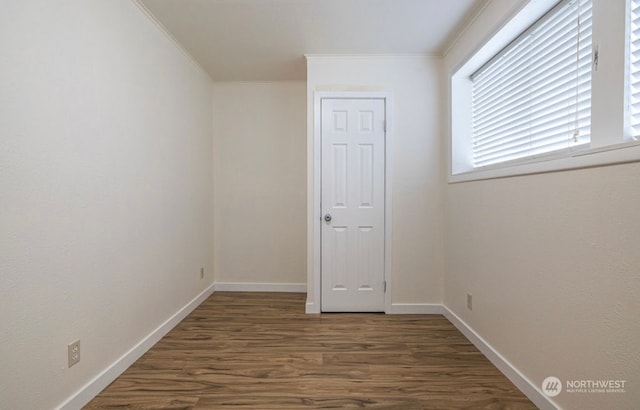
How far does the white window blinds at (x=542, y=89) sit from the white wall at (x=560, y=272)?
240 mm

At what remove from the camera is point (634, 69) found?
118 centimetres

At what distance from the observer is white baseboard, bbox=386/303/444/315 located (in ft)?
9.73

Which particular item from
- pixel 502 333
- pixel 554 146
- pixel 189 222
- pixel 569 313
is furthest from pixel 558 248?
pixel 189 222

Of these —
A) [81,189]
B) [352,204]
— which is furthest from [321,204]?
[81,189]

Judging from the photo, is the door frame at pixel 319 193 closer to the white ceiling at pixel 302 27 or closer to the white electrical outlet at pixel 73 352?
the white ceiling at pixel 302 27

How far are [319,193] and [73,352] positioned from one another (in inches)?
84.1

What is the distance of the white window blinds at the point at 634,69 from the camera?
3.81 ft

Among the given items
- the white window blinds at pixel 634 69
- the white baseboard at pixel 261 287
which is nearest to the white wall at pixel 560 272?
the white window blinds at pixel 634 69

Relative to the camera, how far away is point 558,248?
147cm

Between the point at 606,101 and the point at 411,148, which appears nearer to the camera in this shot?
the point at 606,101

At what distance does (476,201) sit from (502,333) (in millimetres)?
957

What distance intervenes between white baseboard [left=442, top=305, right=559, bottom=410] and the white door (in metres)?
0.82

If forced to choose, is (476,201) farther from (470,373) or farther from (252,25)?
(252,25)

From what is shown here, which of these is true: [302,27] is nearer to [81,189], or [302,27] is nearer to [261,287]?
[81,189]
